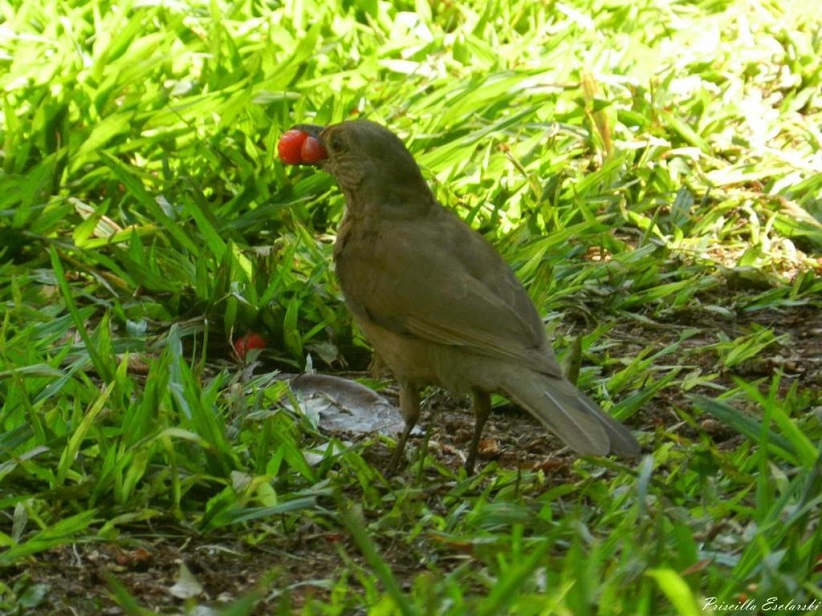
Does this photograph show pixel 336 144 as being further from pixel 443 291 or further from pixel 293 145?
pixel 443 291

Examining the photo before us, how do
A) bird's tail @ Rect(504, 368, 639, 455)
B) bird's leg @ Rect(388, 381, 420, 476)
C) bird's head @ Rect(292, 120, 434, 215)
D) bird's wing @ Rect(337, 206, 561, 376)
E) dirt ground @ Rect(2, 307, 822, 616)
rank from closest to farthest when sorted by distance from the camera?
dirt ground @ Rect(2, 307, 822, 616) → bird's tail @ Rect(504, 368, 639, 455) → bird's wing @ Rect(337, 206, 561, 376) → bird's leg @ Rect(388, 381, 420, 476) → bird's head @ Rect(292, 120, 434, 215)

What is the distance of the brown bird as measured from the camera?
165 inches

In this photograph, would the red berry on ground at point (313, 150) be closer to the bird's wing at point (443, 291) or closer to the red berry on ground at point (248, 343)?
the bird's wing at point (443, 291)

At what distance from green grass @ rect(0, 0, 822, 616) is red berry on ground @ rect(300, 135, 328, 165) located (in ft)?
1.44

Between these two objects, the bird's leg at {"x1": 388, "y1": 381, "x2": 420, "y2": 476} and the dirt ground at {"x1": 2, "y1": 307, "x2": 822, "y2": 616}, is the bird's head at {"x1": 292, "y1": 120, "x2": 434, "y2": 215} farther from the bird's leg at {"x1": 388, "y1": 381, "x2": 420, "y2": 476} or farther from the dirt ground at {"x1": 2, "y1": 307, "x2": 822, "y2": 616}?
the dirt ground at {"x1": 2, "y1": 307, "x2": 822, "y2": 616}

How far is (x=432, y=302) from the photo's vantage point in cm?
452

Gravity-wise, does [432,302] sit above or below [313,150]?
below

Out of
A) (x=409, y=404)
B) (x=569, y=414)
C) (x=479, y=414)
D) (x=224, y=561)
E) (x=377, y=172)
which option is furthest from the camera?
(x=377, y=172)

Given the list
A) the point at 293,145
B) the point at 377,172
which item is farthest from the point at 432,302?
the point at 293,145

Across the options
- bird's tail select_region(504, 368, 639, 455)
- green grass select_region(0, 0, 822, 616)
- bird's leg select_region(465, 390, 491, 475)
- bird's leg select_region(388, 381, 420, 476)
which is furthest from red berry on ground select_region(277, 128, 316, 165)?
bird's tail select_region(504, 368, 639, 455)

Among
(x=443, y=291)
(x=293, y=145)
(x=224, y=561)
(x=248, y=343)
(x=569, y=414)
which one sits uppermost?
(x=293, y=145)

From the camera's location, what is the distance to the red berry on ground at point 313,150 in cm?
524

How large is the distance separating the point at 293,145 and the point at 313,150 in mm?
140

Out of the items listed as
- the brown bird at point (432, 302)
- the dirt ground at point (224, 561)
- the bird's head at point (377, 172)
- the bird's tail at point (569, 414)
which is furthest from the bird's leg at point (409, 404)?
the bird's head at point (377, 172)
